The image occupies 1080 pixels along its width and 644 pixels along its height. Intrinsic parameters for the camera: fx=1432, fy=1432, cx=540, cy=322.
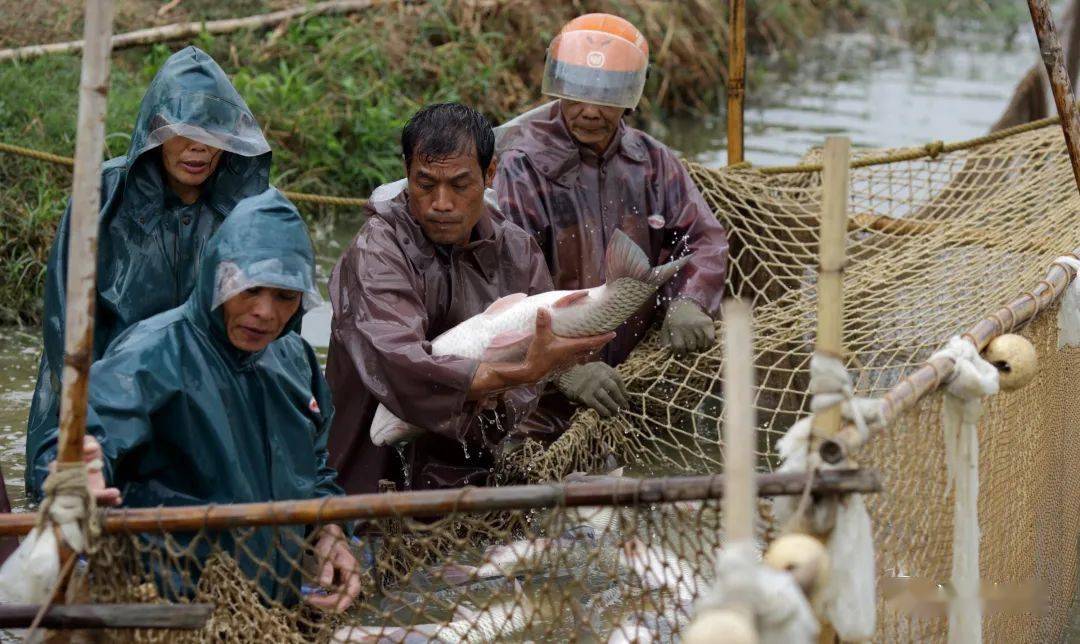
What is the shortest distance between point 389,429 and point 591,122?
186 cm

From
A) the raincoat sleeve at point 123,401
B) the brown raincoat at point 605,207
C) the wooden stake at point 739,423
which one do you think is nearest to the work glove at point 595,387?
the brown raincoat at point 605,207

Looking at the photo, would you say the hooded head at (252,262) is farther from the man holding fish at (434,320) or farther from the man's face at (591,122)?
the man's face at (591,122)

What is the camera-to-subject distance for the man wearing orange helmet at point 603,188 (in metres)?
5.73

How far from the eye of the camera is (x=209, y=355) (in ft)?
11.9

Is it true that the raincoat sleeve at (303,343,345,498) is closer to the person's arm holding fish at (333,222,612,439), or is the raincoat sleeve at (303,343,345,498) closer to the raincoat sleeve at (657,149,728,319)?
the person's arm holding fish at (333,222,612,439)

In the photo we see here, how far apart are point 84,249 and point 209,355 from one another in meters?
1.07

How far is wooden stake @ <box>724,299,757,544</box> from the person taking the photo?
1946 millimetres

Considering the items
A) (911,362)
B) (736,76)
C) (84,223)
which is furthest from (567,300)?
(736,76)

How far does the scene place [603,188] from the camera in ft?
19.5

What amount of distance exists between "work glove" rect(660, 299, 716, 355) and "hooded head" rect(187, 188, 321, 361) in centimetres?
233

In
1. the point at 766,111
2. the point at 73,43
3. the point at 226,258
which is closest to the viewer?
the point at 226,258

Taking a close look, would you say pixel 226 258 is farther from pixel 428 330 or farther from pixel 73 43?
pixel 73 43

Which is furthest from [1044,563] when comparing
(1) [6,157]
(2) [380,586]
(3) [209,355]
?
(1) [6,157]

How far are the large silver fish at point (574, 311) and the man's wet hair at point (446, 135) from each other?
0.50m
